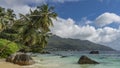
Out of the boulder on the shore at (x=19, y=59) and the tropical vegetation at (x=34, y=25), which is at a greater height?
the tropical vegetation at (x=34, y=25)

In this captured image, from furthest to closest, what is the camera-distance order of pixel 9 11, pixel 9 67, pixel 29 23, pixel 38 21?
pixel 9 11, pixel 9 67, pixel 29 23, pixel 38 21

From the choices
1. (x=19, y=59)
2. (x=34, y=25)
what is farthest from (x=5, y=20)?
(x=34, y=25)

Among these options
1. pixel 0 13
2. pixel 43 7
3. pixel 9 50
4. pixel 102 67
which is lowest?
pixel 102 67

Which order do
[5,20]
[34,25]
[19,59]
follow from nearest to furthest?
[34,25], [19,59], [5,20]

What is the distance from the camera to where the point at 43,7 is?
120 ft

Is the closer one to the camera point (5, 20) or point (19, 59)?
point (19, 59)

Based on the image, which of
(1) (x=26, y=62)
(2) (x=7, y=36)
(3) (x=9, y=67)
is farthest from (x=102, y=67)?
(2) (x=7, y=36)

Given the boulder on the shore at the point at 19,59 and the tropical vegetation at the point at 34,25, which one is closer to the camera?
the tropical vegetation at the point at 34,25

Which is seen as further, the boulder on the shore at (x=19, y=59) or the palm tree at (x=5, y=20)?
the boulder on the shore at (x=19, y=59)

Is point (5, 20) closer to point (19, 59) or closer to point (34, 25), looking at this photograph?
point (19, 59)

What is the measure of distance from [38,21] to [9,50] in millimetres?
21206

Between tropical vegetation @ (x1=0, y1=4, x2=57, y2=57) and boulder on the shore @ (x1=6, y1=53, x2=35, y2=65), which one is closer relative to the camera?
tropical vegetation @ (x1=0, y1=4, x2=57, y2=57)

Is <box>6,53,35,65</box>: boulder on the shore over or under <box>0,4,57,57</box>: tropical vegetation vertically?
under

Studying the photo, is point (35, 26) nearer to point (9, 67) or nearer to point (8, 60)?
point (9, 67)
